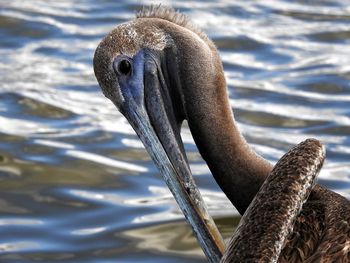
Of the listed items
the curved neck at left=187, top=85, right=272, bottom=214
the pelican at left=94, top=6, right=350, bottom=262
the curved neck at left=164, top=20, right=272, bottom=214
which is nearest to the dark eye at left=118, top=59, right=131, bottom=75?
the pelican at left=94, top=6, right=350, bottom=262

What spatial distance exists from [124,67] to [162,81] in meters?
→ 0.25

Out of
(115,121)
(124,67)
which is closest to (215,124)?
(124,67)

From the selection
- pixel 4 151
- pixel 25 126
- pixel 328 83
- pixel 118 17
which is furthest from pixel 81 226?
pixel 118 17

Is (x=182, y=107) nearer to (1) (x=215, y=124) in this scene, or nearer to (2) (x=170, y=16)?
(1) (x=215, y=124)

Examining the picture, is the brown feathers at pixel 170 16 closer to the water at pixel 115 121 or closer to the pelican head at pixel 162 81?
the pelican head at pixel 162 81

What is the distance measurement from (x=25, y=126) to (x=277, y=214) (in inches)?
180

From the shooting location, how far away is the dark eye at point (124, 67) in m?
5.92

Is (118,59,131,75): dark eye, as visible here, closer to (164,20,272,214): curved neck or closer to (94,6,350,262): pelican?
(94,6,350,262): pelican

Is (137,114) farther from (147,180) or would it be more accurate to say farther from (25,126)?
(25,126)

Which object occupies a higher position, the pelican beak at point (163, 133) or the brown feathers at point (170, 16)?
the brown feathers at point (170, 16)

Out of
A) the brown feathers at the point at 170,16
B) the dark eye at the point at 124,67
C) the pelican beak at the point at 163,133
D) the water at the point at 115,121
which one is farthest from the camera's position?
the water at the point at 115,121

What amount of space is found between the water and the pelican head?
1309 mm

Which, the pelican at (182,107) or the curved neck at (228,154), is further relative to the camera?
the curved neck at (228,154)

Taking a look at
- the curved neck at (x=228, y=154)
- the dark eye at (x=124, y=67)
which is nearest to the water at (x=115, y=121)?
the curved neck at (x=228, y=154)
